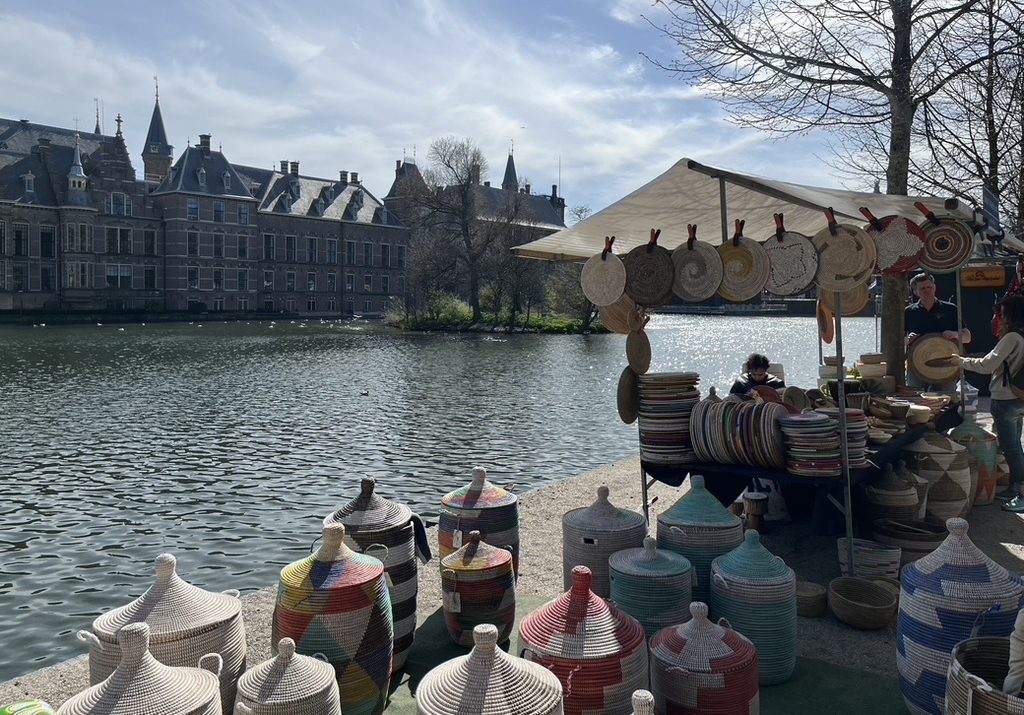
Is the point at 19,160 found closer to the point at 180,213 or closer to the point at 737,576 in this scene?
the point at 180,213

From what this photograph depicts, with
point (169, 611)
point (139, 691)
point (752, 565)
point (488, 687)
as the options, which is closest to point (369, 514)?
point (169, 611)

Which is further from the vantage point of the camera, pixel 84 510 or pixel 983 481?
pixel 84 510

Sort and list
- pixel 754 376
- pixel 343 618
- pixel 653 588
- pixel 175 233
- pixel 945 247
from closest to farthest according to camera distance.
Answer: pixel 343 618 → pixel 653 588 → pixel 945 247 → pixel 754 376 → pixel 175 233

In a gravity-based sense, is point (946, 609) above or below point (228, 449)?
above

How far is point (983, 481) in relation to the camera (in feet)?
23.4

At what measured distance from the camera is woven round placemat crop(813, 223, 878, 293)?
5219 mm

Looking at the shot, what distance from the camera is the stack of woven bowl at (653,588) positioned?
3912 mm

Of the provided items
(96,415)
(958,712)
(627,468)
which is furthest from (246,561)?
(96,415)

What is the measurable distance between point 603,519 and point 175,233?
5809 cm

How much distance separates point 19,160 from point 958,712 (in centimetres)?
6044

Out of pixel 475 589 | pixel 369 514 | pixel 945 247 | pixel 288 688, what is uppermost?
pixel 945 247

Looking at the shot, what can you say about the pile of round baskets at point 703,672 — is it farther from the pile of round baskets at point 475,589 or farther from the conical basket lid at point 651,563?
the pile of round baskets at point 475,589

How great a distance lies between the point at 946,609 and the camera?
3.32 m

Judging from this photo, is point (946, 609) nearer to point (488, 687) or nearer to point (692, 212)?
point (488, 687)
